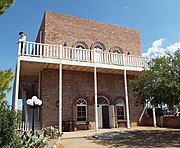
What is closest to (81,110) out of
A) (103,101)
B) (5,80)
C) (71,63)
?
(103,101)

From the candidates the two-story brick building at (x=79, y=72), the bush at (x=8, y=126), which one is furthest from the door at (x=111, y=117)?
the bush at (x=8, y=126)

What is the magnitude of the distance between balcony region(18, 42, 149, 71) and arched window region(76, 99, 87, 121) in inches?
124

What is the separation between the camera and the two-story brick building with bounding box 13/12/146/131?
13750mm

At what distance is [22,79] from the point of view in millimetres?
18094

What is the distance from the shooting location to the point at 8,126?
4.95 meters

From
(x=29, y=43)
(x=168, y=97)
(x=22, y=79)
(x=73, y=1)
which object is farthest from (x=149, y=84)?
(x=22, y=79)

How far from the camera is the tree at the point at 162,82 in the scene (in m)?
10.3

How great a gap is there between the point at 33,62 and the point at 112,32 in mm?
8873

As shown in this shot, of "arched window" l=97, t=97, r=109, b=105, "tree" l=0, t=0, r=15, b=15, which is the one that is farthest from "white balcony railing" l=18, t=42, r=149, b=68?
"tree" l=0, t=0, r=15, b=15

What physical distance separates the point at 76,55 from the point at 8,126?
10252mm

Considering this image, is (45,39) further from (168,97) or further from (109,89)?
(168,97)

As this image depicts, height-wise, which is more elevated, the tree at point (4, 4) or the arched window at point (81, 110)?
the tree at point (4, 4)

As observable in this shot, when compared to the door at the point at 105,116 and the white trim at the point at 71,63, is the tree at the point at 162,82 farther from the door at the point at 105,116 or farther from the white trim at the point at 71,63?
the door at the point at 105,116

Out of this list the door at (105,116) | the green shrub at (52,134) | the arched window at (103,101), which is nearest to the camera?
the green shrub at (52,134)
